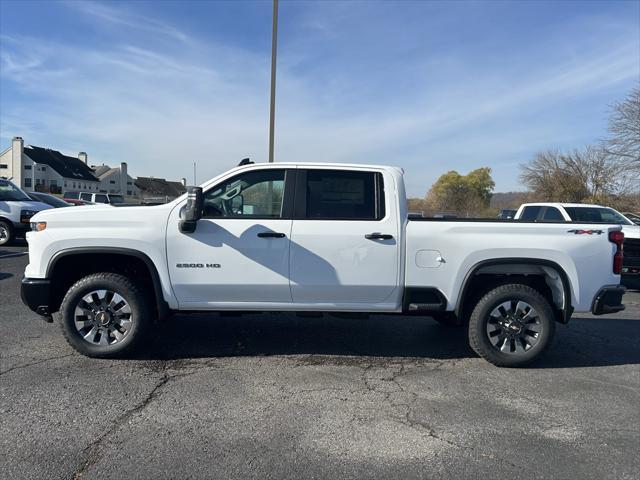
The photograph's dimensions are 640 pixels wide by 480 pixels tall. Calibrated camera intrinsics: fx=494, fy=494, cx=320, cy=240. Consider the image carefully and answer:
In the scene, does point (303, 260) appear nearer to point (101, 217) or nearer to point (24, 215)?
point (101, 217)

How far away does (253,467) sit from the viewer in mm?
3010

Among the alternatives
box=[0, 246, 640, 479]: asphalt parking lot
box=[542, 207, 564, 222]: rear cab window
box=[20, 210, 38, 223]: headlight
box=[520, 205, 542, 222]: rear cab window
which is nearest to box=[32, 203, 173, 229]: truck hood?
box=[0, 246, 640, 479]: asphalt parking lot

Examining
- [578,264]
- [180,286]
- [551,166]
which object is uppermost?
[551,166]

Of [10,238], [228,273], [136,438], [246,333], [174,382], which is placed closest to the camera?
[136,438]

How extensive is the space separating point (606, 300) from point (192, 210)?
13.4 feet

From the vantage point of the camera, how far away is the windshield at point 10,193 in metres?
13.7

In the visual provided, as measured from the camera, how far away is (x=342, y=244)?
473 centimetres

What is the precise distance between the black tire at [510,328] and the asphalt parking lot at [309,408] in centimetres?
17

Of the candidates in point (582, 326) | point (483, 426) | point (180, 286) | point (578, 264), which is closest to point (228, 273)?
point (180, 286)

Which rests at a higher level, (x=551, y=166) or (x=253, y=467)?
(x=551, y=166)

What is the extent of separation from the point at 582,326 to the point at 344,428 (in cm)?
478

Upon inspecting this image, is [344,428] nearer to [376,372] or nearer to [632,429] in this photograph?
[376,372]

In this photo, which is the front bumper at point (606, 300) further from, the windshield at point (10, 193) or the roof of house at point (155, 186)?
the roof of house at point (155, 186)

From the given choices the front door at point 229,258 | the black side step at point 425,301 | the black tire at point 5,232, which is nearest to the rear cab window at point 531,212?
the black side step at point 425,301
